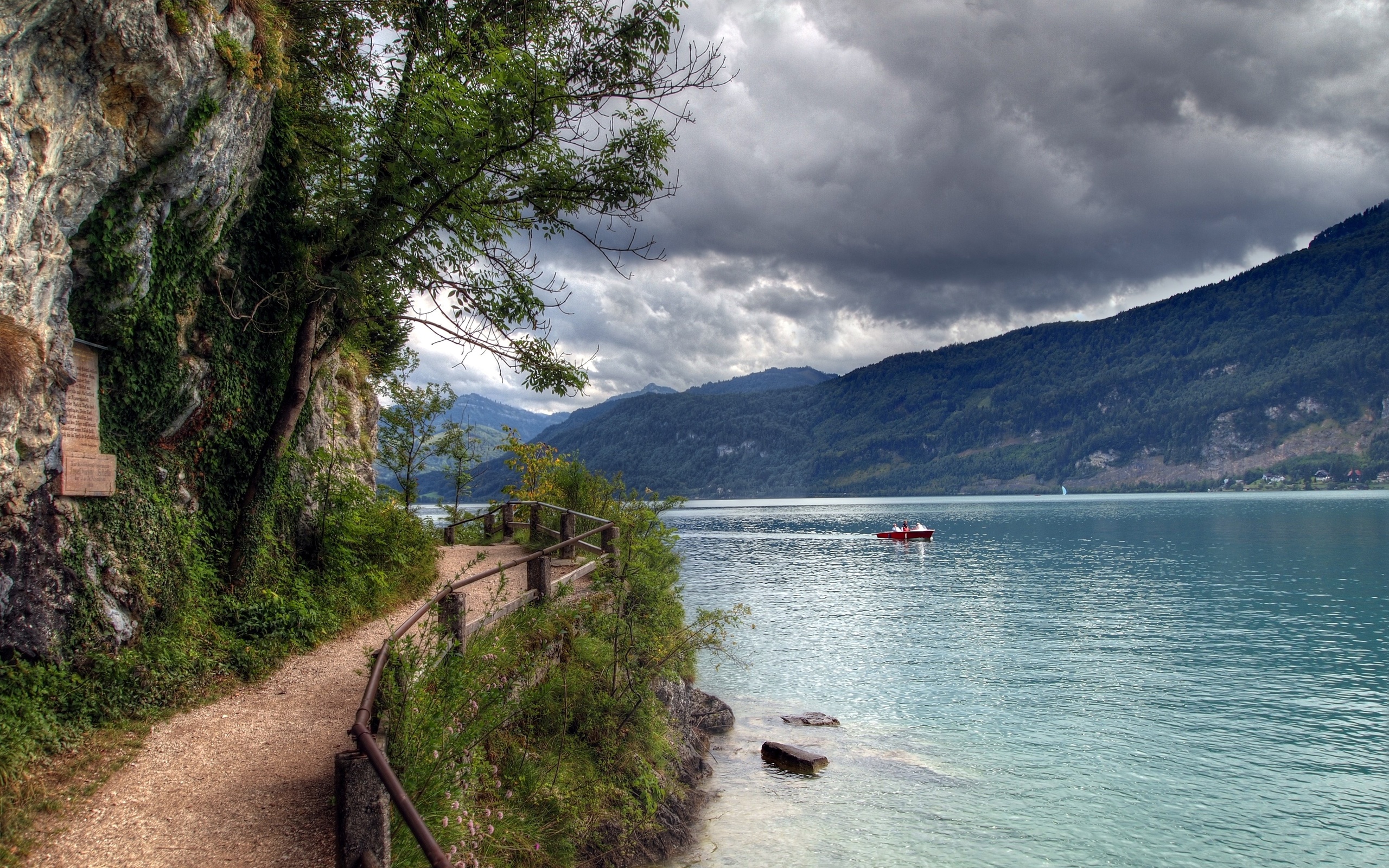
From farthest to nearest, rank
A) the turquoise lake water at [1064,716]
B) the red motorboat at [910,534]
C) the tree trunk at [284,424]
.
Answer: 1. the red motorboat at [910,534]
2. the turquoise lake water at [1064,716]
3. the tree trunk at [284,424]

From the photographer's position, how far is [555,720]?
11.8 meters

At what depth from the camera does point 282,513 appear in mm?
13242

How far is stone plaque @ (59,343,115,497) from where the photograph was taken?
8.55 meters

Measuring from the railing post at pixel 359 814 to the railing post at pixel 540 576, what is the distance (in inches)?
282

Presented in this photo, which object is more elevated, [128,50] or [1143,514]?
[128,50]

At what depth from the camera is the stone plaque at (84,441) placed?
28.1 ft

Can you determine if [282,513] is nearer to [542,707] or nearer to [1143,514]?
[542,707]

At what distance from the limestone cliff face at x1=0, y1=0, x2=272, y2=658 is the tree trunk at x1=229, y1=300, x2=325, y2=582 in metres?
3.04

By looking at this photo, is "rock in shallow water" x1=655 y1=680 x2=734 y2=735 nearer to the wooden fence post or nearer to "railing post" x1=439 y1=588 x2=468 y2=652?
the wooden fence post

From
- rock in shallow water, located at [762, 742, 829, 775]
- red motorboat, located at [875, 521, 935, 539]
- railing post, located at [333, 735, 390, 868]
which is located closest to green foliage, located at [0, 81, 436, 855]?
railing post, located at [333, 735, 390, 868]

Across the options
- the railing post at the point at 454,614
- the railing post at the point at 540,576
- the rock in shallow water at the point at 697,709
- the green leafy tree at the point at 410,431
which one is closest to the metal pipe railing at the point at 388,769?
the railing post at the point at 454,614

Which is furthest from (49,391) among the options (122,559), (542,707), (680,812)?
(680,812)

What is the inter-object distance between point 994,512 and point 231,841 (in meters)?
167

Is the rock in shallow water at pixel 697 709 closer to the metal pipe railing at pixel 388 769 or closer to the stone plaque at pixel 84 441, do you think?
the metal pipe railing at pixel 388 769
